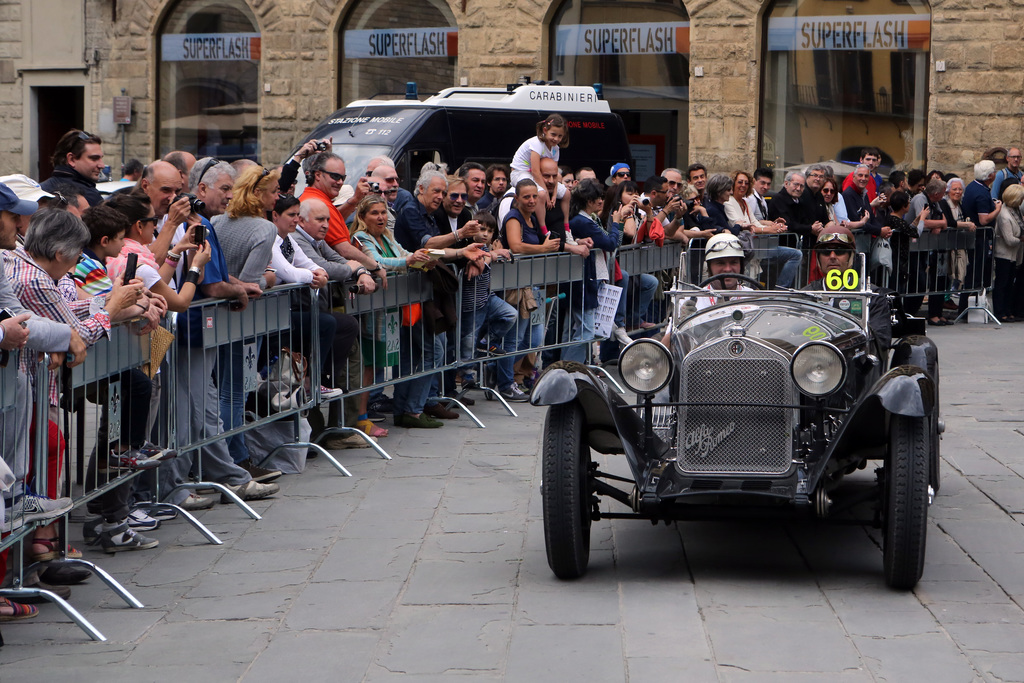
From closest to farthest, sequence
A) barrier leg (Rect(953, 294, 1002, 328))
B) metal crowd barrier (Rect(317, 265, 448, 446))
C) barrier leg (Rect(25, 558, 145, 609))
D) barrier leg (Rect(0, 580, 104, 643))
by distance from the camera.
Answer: barrier leg (Rect(0, 580, 104, 643))
barrier leg (Rect(25, 558, 145, 609))
metal crowd barrier (Rect(317, 265, 448, 446))
barrier leg (Rect(953, 294, 1002, 328))

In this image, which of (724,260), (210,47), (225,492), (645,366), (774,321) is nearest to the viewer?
→ (645,366)

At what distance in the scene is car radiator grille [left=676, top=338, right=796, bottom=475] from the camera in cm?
564

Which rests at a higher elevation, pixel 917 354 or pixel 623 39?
pixel 623 39

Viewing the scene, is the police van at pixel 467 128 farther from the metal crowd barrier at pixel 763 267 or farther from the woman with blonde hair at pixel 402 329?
the metal crowd barrier at pixel 763 267

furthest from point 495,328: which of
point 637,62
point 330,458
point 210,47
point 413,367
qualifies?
point 210,47

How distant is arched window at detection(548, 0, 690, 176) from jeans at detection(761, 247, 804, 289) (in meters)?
13.8

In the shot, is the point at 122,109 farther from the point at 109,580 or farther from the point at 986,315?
the point at 109,580

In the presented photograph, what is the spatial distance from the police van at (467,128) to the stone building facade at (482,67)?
137 inches

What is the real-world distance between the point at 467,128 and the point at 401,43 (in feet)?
25.8

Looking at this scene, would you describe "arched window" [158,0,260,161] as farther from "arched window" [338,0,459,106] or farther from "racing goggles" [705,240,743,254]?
"racing goggles" [705,240,743,254]

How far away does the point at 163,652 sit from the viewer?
16.1ft

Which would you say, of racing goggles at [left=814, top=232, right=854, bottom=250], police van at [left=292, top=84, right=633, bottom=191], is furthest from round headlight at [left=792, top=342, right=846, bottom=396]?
police van at [left=292, top=84, right=633, bottom=191]

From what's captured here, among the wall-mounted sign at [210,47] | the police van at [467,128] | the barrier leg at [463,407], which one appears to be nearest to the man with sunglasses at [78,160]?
the barrier leg at [463,407]

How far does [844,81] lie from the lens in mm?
20062
